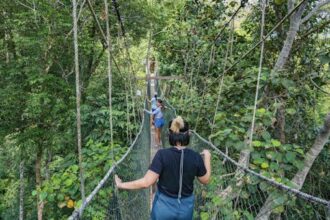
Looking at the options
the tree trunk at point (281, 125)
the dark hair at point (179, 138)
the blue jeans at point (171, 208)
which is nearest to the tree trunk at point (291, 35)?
the tree trunk at point (281, 125)

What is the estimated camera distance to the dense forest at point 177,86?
2014mm

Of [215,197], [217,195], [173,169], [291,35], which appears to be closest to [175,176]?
[173,169]

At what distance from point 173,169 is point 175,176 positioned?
3cm

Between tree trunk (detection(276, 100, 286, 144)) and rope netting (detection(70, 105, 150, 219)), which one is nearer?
rope netting (detection(70, 105, 150, 219))

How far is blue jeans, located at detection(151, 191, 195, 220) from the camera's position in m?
1.40

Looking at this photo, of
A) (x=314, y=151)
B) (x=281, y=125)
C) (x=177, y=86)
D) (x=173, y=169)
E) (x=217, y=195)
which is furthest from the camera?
(x=177, y=86)

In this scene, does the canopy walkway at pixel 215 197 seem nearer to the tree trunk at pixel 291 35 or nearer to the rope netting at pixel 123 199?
the rope netting at pixel 123 199

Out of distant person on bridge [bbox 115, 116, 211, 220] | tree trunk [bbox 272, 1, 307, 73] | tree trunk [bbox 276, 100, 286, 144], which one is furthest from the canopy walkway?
tree trunk [bbox 272, 1, 307, 73]

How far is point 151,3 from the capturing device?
17.1 ft

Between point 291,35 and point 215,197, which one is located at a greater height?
point 291,35

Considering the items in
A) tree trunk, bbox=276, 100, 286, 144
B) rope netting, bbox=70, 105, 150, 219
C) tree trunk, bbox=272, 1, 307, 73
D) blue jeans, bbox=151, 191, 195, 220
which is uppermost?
tree trunk, bbox=272, 1, 307, 73

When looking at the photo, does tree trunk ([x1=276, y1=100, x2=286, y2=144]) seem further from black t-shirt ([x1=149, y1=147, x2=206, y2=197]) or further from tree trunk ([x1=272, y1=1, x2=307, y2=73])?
black t-shirt ([x1=149, y1=147, x2=206, y2=197])

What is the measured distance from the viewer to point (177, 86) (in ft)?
19.3

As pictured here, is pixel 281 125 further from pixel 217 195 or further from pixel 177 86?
pixel 177 86
